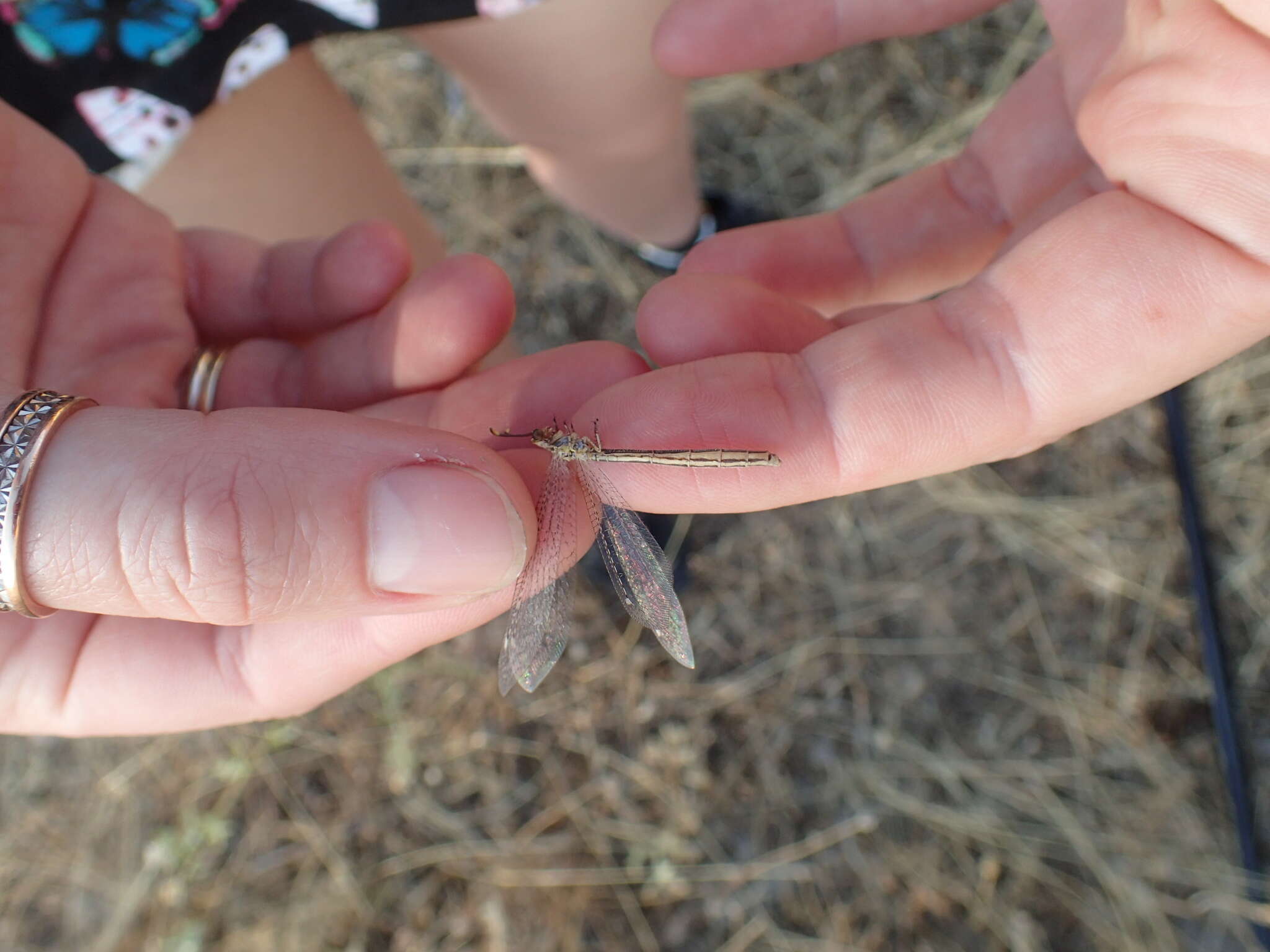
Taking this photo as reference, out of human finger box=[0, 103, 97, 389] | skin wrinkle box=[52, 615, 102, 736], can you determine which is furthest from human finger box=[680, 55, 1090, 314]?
skin wrinkle box=[52, 615, 102, 736]

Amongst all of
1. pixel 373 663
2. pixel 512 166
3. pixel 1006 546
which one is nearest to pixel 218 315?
pixel 373 663

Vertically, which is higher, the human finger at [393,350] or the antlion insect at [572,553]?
the human finger at [393,350]

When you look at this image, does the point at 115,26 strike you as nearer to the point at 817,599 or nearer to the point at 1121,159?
the point at 1121,159

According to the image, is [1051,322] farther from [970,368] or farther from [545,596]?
[545,596]

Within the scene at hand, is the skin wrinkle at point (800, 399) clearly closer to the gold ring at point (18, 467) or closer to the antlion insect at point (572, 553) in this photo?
the antlion insect at point (572, 553)

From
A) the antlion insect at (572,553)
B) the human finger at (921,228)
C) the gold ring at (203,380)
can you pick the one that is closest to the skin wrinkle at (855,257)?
the human finger at (921,228)

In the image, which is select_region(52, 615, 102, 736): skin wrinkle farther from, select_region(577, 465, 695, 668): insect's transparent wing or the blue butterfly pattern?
the blue butterfly pattern
